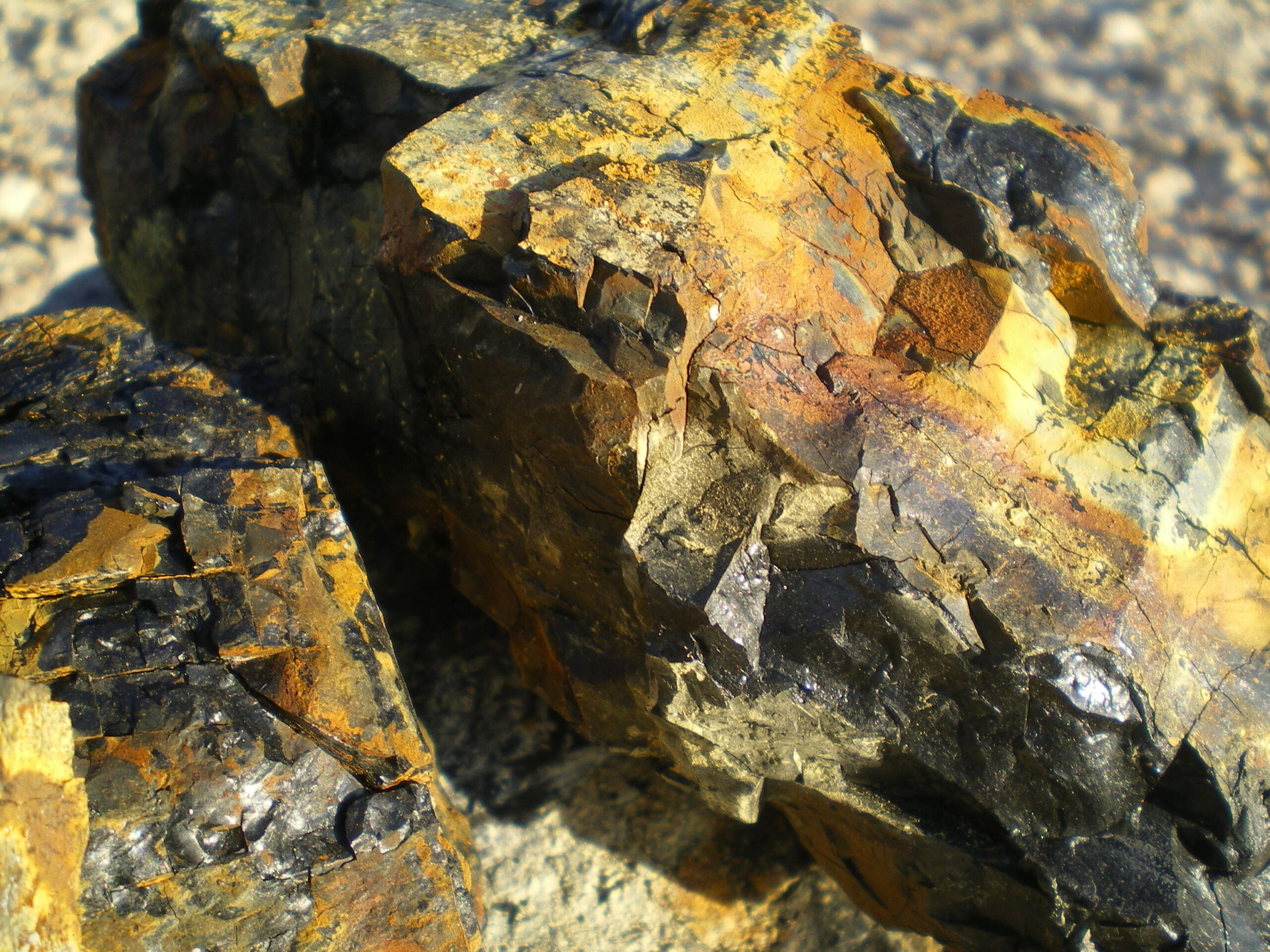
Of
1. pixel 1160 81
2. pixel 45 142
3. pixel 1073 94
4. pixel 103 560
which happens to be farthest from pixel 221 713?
pixel 1160 81

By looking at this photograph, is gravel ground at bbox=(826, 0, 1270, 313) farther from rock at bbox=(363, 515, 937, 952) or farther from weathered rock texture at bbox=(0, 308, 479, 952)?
weathered rock texture at bbox=(0, 308, 479, 952)

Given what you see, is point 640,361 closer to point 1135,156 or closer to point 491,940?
point 491,940

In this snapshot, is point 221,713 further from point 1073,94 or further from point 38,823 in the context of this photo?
point 1073,94

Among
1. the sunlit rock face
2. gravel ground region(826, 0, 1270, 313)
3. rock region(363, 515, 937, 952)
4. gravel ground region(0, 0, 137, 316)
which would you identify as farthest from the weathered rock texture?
gravel ground region(826, 0, 1270, 313)

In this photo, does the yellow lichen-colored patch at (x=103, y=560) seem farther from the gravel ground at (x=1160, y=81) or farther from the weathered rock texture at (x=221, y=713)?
the gravel ground at (x=1160, y=81)

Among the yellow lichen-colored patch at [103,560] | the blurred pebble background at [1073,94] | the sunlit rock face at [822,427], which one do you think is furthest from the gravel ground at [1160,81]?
the yellow lichen-colored patch at [103,560]

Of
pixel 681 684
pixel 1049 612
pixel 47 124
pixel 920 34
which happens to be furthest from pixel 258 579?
pixel 920 34
